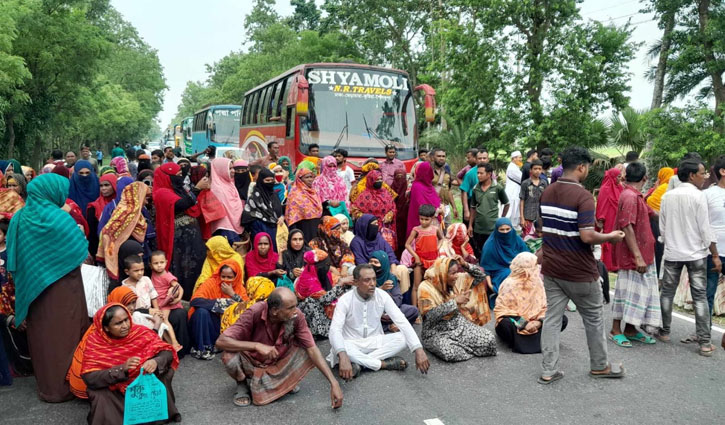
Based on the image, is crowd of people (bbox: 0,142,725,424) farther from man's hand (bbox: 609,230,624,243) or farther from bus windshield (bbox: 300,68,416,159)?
bus windshield (bbox: 300,68,416,159)

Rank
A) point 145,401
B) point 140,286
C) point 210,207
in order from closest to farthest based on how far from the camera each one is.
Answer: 1. point 145,401
2. point 140,286
3. point 210,207

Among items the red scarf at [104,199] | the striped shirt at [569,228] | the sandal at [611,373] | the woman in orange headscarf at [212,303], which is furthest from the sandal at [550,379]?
the red scarf at [104,199]

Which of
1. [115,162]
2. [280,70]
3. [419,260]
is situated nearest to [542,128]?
[419,260]

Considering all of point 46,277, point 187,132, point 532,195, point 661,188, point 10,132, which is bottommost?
point 46,277

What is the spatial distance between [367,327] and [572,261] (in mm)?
1764

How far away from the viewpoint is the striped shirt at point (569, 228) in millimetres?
4480

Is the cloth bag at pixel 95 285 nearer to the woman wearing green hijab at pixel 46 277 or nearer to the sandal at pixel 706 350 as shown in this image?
the woman wearing green hijab at pixel 46 277

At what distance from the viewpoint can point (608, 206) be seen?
609cm

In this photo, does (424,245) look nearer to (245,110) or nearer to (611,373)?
(611,373)

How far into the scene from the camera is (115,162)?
8531 millimetres

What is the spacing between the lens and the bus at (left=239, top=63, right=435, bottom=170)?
1123 cm

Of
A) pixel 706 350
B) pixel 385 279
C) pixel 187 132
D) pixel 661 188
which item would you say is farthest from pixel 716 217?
pixel 187 132

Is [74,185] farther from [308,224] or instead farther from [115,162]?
[308,224]

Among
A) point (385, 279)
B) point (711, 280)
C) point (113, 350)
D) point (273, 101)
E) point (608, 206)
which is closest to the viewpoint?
point (113, 350)
